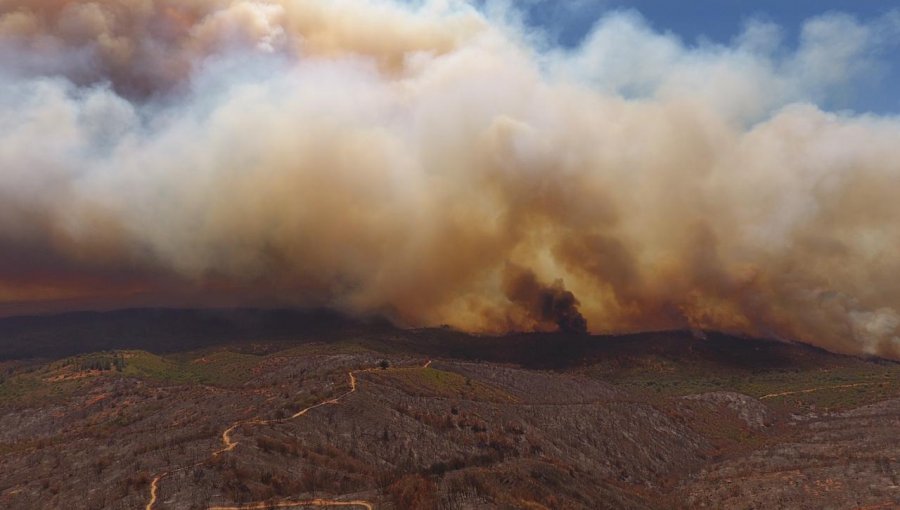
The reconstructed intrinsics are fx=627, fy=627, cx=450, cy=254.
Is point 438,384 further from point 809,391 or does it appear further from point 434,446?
point 809,391

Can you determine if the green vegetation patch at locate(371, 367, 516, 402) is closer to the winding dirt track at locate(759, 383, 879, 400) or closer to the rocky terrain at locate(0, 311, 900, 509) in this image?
the rocky terrain at locate(0, 311, 900, 509)

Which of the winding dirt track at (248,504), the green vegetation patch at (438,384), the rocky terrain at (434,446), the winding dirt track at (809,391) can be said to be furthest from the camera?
the winding dirt track at (809,391)

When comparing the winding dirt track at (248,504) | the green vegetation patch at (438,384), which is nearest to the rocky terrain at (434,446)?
the winding dirt track at (248,504)

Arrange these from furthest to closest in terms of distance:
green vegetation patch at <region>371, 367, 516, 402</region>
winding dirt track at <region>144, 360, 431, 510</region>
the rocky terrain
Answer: green vegetation patch at <region>371, 367, 516, 402</region>, the rocky terrain, winding dirt track at <region>144, 360, 431, 510</region>

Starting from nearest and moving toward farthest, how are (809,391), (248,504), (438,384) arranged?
(248,504), (438,384), (809,391)

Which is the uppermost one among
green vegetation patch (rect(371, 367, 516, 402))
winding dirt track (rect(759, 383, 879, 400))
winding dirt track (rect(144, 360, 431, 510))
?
winding dirt track (rect(759, 383, 879, 400))

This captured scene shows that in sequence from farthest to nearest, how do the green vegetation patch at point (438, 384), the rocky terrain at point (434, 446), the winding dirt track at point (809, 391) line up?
1. the winding dirt track at point (809, 391)
2. the green vegetation patch at point (438, 384)
3. the rocky terrain at point (434, 446)

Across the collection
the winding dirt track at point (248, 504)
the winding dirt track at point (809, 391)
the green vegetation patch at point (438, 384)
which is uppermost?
the winding dirt track at point (809, 391)

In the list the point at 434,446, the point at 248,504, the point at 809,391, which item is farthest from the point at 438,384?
the point at 809,391

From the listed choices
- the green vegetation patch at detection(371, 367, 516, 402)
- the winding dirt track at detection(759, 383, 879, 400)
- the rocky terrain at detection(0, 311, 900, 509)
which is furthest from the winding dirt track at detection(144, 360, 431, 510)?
the winding dirt track at detection(759, 383, 879, 400)

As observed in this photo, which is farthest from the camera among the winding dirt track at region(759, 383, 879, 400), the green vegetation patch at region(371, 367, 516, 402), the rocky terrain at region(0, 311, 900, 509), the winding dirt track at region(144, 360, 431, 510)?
the winding dirt track at region(759, 383, 879, 400)

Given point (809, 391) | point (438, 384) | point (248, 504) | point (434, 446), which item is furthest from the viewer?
point (809, 391)

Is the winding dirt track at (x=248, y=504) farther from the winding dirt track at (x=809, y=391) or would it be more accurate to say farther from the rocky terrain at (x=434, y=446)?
the winding dirt track at (x=809, y=391)

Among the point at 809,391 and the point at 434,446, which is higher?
the point at 809,391
